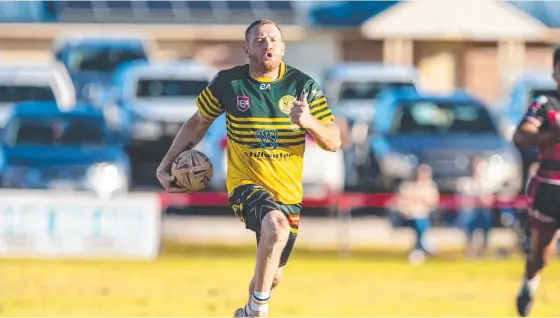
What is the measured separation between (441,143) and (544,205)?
33.7 feet

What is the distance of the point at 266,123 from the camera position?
8.86m

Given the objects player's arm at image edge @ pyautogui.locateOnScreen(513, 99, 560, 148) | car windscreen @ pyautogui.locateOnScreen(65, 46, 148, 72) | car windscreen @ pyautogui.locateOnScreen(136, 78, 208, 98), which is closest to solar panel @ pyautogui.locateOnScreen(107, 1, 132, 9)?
car windscreen @ pyautogui.locateOnScreen(65, 46, 148, 72)

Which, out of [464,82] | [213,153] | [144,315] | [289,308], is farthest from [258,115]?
[464,82]

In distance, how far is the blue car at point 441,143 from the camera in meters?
20.7

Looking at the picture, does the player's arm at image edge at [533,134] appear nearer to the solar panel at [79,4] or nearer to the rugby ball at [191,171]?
the rugby ball at [191,171]

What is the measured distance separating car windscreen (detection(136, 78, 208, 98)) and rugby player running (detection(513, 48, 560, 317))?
12566mm

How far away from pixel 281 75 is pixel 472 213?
10.1 m

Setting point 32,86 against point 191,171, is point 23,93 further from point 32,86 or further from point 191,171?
point 191,171

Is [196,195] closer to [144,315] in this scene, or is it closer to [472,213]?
[472,213]

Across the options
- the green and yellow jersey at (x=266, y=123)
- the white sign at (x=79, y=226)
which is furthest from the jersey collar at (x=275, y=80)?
the white sign at (x=79, y=226)

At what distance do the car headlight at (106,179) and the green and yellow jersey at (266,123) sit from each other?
32.0 ft

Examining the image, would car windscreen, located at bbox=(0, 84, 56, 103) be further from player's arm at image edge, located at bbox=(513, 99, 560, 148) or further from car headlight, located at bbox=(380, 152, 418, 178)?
player's arm at image edge, located at bbox=(513, 99, 560, 148)

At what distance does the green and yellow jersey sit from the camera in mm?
8859

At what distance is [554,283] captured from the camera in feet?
53.9
